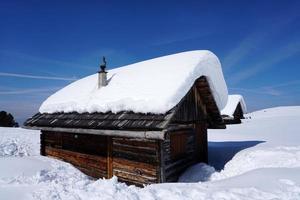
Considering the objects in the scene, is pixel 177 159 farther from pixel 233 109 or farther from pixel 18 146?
pixel 233 109

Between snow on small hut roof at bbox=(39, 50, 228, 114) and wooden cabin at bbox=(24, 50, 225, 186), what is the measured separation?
24 cm

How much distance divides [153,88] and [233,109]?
2635 centimetres

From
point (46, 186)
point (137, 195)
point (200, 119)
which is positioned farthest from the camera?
point (200, 119)

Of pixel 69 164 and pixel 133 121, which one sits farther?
pixel 69 164

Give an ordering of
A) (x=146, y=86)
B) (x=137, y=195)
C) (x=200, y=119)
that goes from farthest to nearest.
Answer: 1. (x=200, y=119)
2. (x=146, y=86)
3. (x=137, y=195)

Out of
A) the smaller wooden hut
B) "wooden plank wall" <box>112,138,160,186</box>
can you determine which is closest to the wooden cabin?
"wooden plank wall" <box>112,138,160,186</box>

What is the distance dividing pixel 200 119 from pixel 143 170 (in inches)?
155

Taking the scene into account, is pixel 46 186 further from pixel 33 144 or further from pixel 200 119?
pixel 33 144

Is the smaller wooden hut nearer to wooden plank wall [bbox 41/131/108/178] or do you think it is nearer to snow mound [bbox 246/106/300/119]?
snow mound [bbox 246/106/300/119]

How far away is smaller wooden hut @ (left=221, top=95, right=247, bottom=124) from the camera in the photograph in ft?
109

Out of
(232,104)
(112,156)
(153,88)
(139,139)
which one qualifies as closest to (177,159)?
(139,139)

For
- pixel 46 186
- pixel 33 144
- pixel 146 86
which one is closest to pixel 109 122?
pixel 146 86

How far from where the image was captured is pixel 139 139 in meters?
8.97

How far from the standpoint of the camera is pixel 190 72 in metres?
9.00
